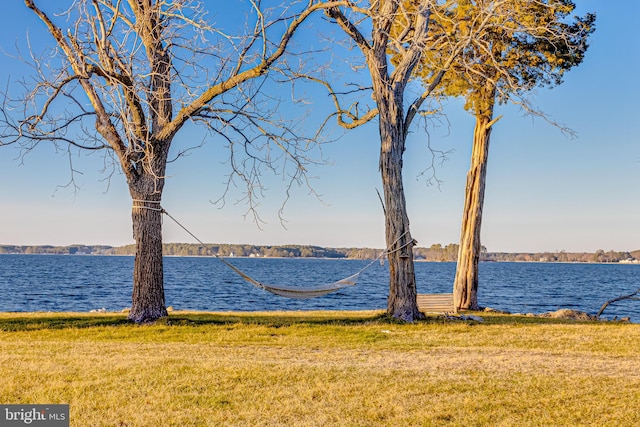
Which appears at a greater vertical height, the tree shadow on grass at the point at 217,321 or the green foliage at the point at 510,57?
the green foliage at the point at 510,57

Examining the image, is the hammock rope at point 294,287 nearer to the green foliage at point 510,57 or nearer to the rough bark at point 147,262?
the rough bark at point 147,262

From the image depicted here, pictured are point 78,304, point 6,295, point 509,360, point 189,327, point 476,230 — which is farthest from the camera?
point 6,295

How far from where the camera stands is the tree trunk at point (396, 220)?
11.3 meters

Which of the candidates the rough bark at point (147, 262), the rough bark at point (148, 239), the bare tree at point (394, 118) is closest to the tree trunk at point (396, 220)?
the bare tree at point (394, 118)

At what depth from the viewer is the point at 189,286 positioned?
160 ft

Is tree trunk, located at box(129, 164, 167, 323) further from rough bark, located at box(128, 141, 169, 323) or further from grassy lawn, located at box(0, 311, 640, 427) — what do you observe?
grassy lawn, located at box(0, 311, 640, 427)

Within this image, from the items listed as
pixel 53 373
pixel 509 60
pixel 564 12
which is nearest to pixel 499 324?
pixel 509 60

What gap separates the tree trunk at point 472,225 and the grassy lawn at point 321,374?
459 cm

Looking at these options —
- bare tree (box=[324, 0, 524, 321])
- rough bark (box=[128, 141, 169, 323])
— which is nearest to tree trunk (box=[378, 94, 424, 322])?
bare tree (box=[324, 0, 524, 321])

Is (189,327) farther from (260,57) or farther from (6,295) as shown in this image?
(6,295)

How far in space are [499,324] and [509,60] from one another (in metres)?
5.78

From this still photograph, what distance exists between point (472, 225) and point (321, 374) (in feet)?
30.6

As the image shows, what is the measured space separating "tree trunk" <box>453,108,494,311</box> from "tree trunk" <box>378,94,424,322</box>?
3.89 meters

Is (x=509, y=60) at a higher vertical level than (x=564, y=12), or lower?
lower
